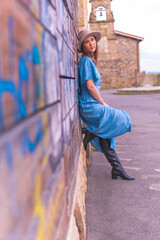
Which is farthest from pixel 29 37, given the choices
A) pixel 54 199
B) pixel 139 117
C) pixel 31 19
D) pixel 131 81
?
pixel 131 81

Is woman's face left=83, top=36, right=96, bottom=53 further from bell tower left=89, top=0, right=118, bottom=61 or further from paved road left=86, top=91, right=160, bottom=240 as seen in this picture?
bell tower left=89, top=0, right=118, bottom=61

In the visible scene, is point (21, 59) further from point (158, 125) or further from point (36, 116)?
point (158, 125)

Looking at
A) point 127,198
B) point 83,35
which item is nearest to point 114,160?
point 127,198

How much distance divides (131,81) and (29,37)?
23.7m

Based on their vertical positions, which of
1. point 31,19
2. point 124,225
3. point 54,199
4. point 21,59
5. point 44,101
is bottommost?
point 124,225

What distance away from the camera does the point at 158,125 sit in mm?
6988

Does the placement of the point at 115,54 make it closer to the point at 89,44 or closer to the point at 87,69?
the point at 89,44

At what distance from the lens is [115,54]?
23.3 m

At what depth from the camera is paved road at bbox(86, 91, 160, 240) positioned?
95.7 inches

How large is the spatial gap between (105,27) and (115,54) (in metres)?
2.34

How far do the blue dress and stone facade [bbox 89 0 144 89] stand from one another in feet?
68.0

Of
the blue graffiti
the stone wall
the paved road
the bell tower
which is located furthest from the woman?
the bell tower

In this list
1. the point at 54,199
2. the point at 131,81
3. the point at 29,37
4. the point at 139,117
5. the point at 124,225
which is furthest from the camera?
the point at 131,81

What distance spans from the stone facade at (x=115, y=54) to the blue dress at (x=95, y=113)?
20.7 meters
